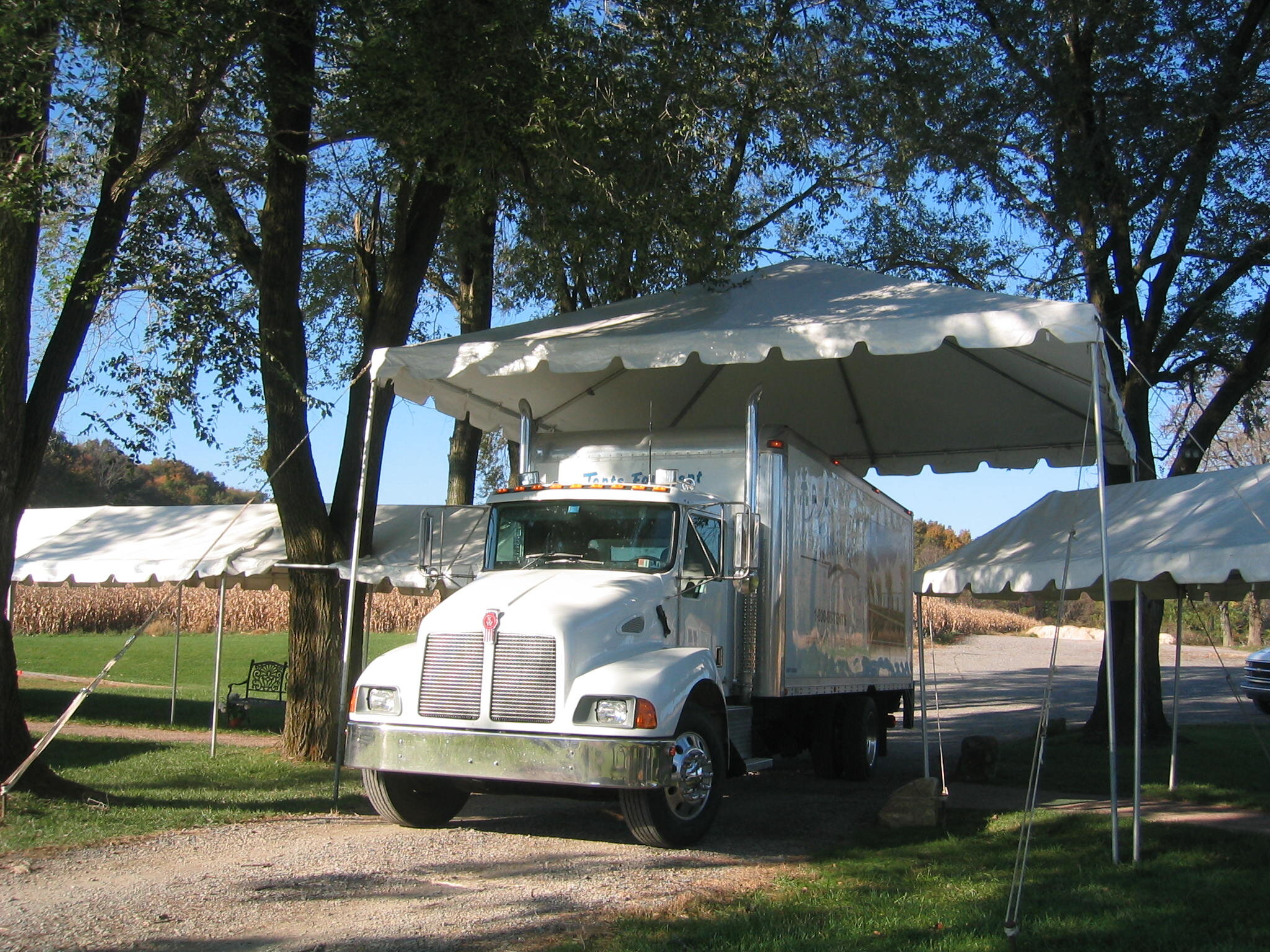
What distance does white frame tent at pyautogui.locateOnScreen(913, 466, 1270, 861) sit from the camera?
7781 millimetres

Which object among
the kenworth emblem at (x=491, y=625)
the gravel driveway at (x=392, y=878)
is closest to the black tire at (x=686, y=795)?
the gravel driveway at (x=392, y=878)

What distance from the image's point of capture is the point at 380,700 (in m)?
7.64

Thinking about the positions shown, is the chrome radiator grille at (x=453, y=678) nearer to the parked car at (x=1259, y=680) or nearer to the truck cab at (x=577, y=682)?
the truck cab at (x=577, y=682)

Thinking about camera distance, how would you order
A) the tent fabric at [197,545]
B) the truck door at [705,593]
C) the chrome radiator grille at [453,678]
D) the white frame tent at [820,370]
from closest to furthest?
the chrome radiator grille at [453,678] → the truck door at [705,593] → the white frame tent at [820,370] → the tent fabric at [197,545]

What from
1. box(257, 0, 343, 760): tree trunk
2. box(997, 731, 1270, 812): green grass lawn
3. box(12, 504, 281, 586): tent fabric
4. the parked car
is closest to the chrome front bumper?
box(257, 0, 343, 760): tree trunk

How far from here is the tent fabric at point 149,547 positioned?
43.5 feet

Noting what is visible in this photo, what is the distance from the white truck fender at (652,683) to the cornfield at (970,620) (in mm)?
41330

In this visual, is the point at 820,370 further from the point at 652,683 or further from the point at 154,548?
the point at 154,548

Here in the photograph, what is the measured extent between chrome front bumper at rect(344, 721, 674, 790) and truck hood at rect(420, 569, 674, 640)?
0.71m

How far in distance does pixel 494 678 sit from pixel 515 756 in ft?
1.78

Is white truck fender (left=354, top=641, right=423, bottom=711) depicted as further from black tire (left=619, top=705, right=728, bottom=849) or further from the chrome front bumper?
black tire (left=619, top=705, right=728, bottom=849)

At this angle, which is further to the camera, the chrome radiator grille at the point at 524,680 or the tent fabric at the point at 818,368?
the tent fabric at the point at 818,368

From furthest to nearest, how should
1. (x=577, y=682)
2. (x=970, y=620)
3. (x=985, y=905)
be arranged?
(x=970, y=620), (x=577, y=682), (x=985, y=905)

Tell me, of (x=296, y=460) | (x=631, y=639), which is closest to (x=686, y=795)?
(x=631, y=639)
